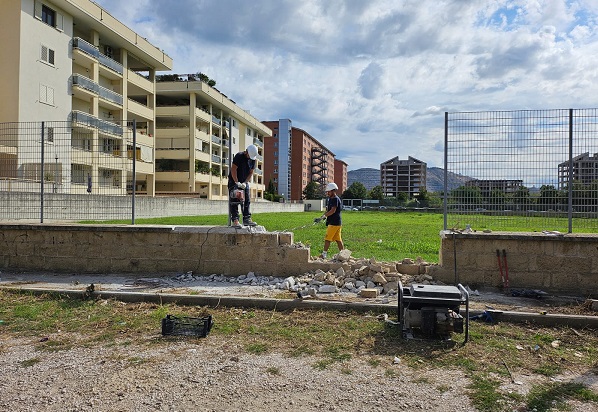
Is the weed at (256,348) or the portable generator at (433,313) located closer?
the weed at (256,348)

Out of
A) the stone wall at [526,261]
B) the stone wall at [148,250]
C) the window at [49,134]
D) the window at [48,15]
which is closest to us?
the stone wall at [526,261]

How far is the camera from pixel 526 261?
7262mm

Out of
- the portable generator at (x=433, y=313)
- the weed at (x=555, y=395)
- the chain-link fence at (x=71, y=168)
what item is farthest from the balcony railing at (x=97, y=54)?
the weed at (x=555, y=395)

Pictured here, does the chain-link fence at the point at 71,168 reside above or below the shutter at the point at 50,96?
below

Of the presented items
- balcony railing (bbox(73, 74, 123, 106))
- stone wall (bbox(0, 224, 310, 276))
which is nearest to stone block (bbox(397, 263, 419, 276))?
stone wall (bbox(0, 224, 310, 276))

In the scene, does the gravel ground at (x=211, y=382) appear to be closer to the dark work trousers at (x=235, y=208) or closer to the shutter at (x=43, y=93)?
the dark work trousers at (x=235, y=208)

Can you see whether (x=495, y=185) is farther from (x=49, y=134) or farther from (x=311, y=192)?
(x=311, y=192)

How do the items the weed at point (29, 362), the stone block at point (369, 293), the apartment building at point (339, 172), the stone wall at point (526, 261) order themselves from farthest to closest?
the apartment building at point (339, 172) < the stone wall at point (526, 261) < the stone block at point (369, 293) < the weed at point (29, 362)

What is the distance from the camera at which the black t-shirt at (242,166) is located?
8812 millimetres

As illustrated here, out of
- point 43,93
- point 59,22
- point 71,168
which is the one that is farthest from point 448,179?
point 59,22

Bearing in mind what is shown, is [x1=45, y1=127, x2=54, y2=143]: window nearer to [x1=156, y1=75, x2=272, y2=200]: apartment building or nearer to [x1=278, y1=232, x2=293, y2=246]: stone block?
[x1=278, y1=232, x2=293, y2=246]: stone block

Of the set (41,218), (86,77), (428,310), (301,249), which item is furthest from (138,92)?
(428,310)

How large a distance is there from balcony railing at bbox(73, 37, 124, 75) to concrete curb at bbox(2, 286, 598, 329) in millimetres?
31015

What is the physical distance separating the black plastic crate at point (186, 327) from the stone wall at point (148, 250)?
3.14 m
